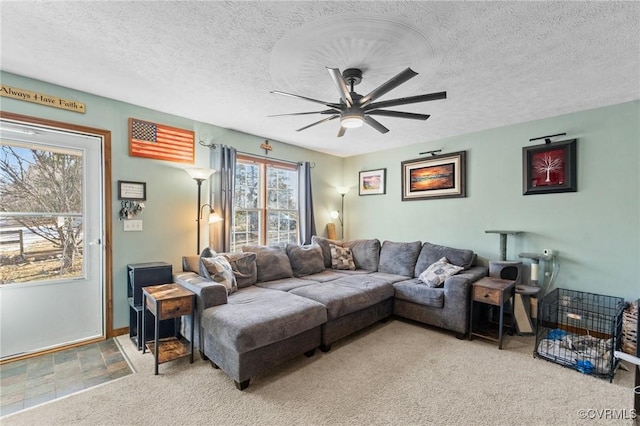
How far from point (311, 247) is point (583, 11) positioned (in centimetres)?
352

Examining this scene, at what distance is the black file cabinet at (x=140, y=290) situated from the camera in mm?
2854

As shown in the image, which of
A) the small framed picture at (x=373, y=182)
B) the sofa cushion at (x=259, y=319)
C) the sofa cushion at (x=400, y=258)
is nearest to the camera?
the sofa cushion at (x=259, y=319)

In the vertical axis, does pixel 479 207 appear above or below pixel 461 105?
below

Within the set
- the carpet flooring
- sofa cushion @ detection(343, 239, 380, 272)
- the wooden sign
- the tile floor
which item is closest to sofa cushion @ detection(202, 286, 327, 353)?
the carpet flooring

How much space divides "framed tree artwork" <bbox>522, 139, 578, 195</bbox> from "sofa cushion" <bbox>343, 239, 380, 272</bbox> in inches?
82.2

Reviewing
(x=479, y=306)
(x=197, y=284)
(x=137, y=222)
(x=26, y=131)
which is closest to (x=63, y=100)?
(x=26, y=131)

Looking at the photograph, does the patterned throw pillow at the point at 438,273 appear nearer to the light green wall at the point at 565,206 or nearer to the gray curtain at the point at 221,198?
the light green wall at the point at 565,206

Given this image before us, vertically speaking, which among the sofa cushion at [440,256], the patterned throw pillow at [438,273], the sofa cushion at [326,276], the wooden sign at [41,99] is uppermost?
the wooden sign at [41,99]

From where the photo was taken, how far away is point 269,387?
2168 mm

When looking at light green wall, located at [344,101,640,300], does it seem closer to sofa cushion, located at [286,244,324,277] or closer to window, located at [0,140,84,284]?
sofa cushion, located at [286,244,324,277]

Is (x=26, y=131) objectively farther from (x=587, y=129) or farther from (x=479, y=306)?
(x=587, y=129)

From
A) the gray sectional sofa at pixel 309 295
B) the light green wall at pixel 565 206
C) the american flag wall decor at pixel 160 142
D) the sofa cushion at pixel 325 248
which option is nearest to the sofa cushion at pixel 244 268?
the gray sectional sofa at pixel 309 295

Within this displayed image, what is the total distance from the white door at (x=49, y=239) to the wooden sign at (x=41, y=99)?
0.80 ft

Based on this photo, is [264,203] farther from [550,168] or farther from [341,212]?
[550,168]
